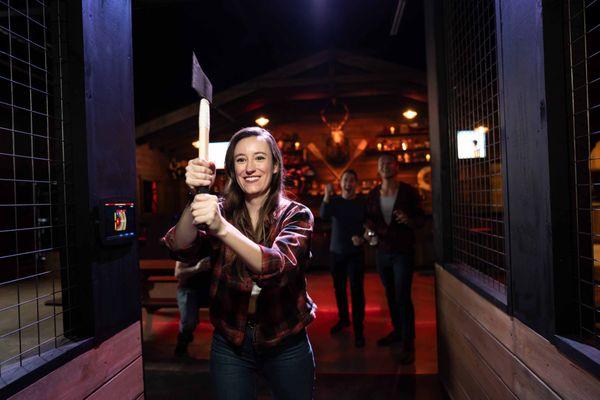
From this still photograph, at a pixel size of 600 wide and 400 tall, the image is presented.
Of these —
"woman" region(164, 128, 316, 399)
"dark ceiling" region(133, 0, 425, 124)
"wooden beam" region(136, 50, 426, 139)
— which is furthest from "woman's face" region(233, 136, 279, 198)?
"wooden beam" region(136, 50, 426, 139)

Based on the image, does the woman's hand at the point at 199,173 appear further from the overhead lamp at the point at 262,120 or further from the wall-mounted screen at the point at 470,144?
the overhead lamp at the point at 262,120

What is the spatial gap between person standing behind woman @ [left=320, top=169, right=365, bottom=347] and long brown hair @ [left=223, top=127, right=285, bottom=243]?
2691 millimetres

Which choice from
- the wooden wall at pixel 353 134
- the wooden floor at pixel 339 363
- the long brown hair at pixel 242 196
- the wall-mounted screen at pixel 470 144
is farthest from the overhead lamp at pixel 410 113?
the long brown hair at pixel 242 196

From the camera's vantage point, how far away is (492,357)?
228 cm

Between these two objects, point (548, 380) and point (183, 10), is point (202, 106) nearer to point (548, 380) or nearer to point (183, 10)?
point (548, 380)

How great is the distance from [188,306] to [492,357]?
276 centimetres

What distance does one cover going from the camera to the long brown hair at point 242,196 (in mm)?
1785

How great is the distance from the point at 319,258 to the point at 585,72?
24.6ft

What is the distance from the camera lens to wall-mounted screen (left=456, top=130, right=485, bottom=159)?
2.83 meters

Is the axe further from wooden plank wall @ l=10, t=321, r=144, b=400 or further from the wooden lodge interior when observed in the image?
wooden plank wall @ l=10, t=321, r=144, b=400

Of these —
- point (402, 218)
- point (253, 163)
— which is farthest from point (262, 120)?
point (253, 163)

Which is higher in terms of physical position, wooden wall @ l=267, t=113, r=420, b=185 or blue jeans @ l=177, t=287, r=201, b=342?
wooden wall @ l=267, t=113, r=420, b=185

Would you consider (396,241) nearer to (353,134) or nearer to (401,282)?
(401,282)

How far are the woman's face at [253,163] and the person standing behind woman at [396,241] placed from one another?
256cm
